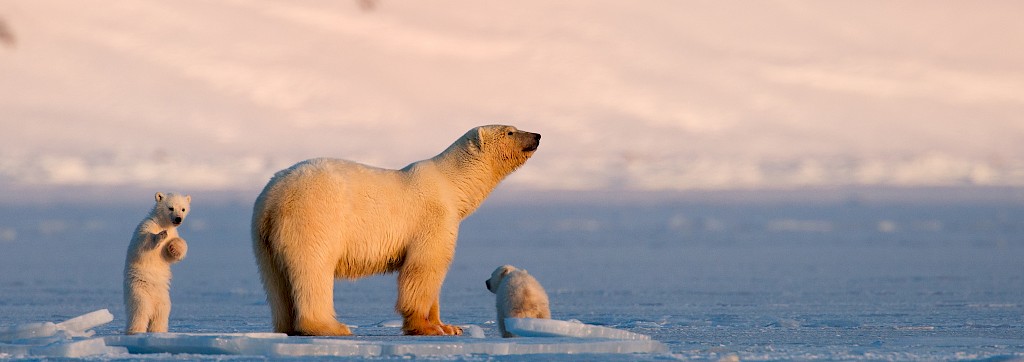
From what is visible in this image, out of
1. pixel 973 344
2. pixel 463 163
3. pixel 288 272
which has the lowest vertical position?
pixel 973 344

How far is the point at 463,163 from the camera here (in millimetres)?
8234

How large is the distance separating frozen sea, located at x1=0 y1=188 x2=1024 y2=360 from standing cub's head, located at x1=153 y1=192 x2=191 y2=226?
2.99 ft

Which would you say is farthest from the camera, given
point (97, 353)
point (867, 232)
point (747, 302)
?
point (867, 232)

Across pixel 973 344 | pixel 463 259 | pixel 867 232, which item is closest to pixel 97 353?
pixel 973 344

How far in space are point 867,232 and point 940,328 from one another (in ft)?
62.1

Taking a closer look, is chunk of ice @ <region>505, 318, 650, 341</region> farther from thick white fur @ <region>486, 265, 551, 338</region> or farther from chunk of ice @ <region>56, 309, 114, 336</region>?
chunk of ice @ <region>56, 309, 114, 336</region>

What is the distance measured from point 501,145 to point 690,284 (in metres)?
5.51

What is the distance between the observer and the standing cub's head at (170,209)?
25.1 feet

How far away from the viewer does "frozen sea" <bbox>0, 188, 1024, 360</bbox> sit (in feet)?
25.7

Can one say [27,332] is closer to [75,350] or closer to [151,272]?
[75,350]

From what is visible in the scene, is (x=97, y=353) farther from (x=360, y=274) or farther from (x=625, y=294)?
(x=625, y=294)

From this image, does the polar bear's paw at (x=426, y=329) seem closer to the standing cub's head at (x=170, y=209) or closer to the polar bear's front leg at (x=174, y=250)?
the polar bear's front leg at (x=174, y=250)

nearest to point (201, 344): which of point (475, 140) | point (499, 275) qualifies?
point (499, 275)

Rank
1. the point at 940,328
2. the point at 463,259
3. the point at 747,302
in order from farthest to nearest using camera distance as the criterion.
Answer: the point at 463,259
the point at 747,302
the point at 940,328
